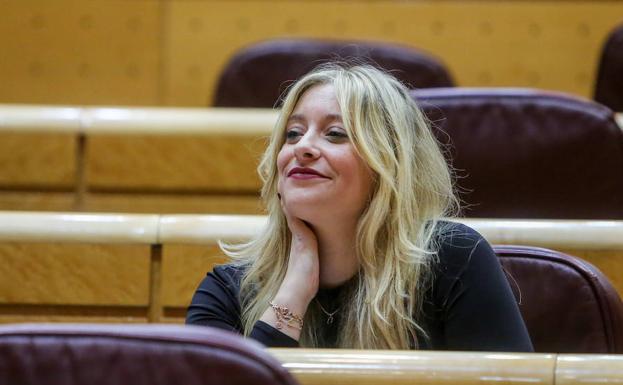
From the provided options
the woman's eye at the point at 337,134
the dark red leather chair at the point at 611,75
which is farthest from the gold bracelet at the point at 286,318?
the dark red leather chair at the point at 611,75

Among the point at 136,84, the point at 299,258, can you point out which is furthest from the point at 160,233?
the point at 136,84

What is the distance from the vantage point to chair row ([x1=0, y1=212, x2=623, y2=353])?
2.37 ft

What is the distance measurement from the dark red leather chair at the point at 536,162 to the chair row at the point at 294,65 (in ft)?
0.76

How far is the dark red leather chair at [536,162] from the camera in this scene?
81cm

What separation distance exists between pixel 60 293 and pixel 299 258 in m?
0.21

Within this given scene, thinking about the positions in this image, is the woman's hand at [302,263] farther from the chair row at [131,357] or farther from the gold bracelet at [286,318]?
the chair row at [131,357]

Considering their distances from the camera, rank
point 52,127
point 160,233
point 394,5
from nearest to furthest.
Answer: point 160,233
point 52,127
point 394,5

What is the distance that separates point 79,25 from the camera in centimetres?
138

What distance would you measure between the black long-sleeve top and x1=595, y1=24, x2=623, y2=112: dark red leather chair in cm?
49

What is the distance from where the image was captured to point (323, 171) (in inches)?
25.3

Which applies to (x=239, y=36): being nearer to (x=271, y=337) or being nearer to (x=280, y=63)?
(x=280, y=63)

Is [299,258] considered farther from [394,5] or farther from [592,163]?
[394,5]

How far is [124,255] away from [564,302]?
11.8 inches

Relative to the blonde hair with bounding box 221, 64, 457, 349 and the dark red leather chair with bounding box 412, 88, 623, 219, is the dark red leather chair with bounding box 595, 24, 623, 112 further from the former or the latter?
the blonde hair with bounding box 221, 64, 457, 349
